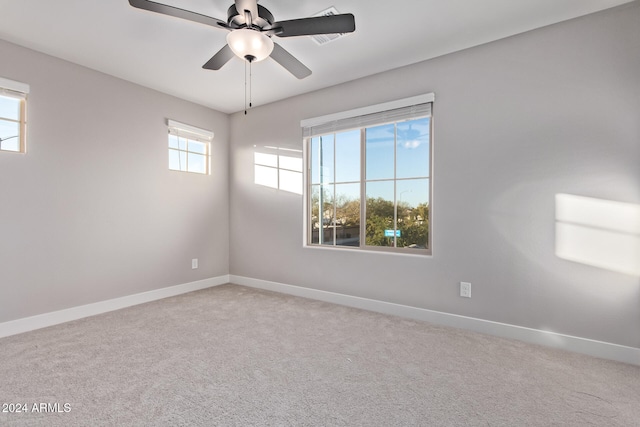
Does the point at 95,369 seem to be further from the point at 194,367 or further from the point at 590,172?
the point at 590,172

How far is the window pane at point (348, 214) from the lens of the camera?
11.5 ft

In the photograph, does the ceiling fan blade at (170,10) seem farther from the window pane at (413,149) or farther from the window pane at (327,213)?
the window pane at (327,213)

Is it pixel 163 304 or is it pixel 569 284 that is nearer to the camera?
pixel 569 284

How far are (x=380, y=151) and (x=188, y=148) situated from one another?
257cm

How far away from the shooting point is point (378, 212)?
132 inches

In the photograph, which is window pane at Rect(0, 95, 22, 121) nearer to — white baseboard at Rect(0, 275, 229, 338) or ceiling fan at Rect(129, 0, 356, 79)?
white baseboard at Rect(0, 275, 229, 338)

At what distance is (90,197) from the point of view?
312 cm

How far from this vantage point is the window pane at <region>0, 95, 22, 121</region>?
2.61m

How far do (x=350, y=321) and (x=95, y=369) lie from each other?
80.1 inches

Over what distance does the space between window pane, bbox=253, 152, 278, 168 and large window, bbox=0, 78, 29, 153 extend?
7.72 feet

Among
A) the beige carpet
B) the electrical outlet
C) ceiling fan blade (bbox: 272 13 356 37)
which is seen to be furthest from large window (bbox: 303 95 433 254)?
ceiling fan blade (bbox: 272 13 356 37)

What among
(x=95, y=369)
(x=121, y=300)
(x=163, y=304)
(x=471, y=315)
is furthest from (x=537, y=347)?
(x=121, y=300)

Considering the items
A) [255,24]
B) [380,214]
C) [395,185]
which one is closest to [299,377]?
[380,214]

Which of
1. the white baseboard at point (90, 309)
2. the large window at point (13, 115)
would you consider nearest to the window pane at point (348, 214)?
the white baseboard at point (90, 309)
